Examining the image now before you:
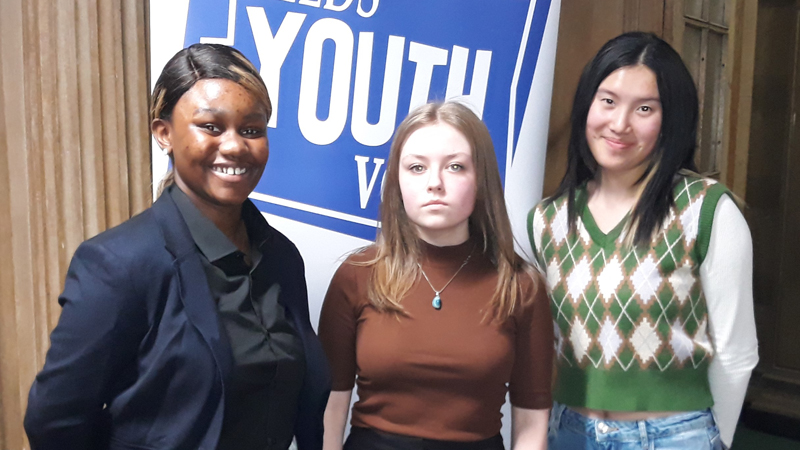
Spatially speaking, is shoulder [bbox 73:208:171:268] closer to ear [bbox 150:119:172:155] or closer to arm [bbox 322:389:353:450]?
ear [bbox 150:119:172:155]

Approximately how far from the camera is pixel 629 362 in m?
1.38

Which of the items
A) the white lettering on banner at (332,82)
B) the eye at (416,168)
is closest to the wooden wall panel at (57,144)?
the white lettering on banner at (332,82)

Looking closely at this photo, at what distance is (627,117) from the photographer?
140 cm

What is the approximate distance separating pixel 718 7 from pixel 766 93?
1344 mm

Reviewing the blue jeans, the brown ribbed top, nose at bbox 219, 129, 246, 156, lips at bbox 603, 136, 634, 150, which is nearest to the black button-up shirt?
nose at bbox 219, 129, 246, 156

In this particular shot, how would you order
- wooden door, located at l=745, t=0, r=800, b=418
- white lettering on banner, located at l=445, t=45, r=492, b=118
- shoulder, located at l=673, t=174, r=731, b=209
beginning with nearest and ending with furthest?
shoulder, located at l=673, t=174, r=731, b=209, white lettering on banner, located at l=445, t=45, r=492, b=118, wooden door, located at l=745, t=0, r=800, b=418

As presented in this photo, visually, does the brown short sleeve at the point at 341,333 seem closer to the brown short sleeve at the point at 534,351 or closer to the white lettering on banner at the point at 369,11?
the brown short sleeve at the point at 534,351

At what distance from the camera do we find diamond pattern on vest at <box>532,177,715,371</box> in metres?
1.37

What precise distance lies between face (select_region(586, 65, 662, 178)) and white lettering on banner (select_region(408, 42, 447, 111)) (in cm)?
44

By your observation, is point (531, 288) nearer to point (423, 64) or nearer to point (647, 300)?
point (647, 300)

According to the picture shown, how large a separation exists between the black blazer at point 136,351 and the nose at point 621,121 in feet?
2.86

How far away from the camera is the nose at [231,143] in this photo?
1.02 metres

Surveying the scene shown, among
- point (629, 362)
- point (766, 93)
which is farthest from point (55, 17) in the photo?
point (766, 93)

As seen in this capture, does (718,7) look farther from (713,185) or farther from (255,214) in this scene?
(255,214)
